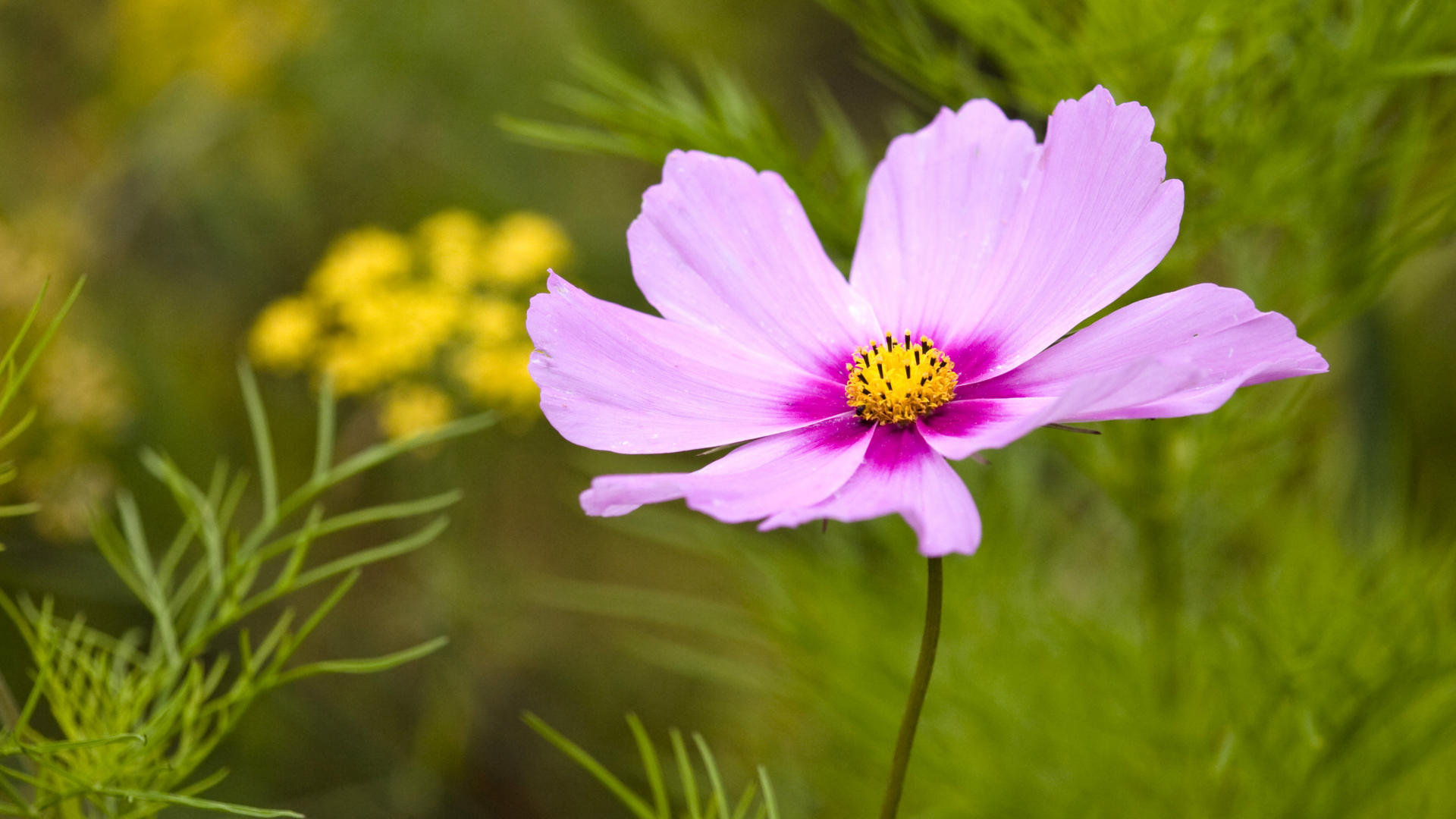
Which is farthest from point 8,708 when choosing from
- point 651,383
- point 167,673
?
point 651,383

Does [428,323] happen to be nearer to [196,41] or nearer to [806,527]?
[806,527]

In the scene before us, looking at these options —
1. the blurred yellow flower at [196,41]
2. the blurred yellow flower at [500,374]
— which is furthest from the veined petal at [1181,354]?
the blurred yellow flower at [196,41]

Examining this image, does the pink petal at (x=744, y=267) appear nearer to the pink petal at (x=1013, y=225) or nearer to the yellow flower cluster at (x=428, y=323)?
the pink petal at (x=1013, y=225)

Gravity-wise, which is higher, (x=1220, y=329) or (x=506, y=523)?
(x=506, y=523)

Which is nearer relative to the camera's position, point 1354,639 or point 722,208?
point 722,208

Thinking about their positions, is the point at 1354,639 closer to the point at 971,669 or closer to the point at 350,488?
the point at 971,669

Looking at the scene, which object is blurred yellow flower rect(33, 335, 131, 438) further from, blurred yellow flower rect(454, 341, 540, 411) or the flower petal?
the flower petal

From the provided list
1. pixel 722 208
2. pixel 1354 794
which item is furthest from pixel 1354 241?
pixel 722 208
